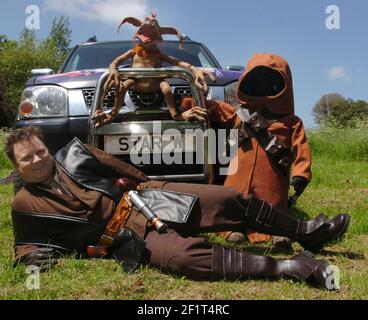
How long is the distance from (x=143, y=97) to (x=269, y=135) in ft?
3.43

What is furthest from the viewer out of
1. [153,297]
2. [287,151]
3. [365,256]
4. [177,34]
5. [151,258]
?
[177,34]

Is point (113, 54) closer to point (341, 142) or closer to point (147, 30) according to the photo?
point (147, 30)

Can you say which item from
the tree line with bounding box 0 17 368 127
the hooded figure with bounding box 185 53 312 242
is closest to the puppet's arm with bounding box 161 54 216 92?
the hooded figure with bounding box 185 53 312 242

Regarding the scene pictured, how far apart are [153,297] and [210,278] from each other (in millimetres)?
349

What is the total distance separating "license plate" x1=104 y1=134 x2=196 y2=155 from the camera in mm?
3852

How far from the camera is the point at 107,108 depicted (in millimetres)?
4121

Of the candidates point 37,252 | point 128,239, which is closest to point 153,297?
point 128,239

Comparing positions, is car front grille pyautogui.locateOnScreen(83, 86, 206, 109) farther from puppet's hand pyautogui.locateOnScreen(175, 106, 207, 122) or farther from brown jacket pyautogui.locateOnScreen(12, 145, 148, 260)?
brown jacket pyautogui.locateOnScreen(12, 145, 148, 260)

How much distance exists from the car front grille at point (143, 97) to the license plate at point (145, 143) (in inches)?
14.4

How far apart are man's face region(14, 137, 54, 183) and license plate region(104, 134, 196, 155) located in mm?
845

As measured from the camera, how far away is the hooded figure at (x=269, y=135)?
3643mm

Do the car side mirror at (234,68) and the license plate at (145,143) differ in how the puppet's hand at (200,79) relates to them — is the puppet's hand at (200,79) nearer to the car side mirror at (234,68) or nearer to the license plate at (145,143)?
the license plate at (145,143)

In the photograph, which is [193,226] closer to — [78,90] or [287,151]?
[287,151]
